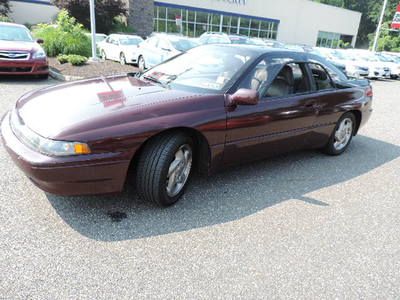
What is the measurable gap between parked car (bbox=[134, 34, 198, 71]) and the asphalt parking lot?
8.36m

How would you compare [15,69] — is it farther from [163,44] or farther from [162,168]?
[162,168]

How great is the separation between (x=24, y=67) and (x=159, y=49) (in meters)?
4.83

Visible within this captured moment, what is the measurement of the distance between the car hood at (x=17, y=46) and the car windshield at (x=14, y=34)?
48cm

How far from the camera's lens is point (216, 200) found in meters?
3.40

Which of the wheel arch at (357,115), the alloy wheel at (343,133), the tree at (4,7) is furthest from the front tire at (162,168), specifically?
the tree at (4,7)

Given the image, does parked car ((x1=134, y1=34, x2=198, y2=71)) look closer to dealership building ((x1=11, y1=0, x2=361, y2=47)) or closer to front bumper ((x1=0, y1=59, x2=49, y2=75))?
front bumper ((x1=0, y1=59, x2=49, y2=75))

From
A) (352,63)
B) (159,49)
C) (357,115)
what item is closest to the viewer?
(357,115)

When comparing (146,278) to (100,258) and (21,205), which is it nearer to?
(100,258)

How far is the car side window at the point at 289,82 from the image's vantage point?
3.83m

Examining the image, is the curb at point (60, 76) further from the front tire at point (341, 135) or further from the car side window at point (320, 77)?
the front tire at point (341, 135)

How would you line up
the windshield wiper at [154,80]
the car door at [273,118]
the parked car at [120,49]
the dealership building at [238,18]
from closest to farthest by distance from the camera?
the car door at [273,118]
the windshield wiper at [154,80]
the parked car at [120,49]
the dealership building at [238,18]

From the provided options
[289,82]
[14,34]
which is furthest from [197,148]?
[14,34]

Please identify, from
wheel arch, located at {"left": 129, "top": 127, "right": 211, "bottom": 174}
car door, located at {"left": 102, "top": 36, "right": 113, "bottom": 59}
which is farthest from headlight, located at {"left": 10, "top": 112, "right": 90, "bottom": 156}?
car door, located at {"left": 102, "top": 36, "right": 113, "bottom": 59}

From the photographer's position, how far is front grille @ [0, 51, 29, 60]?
7.95 metres
